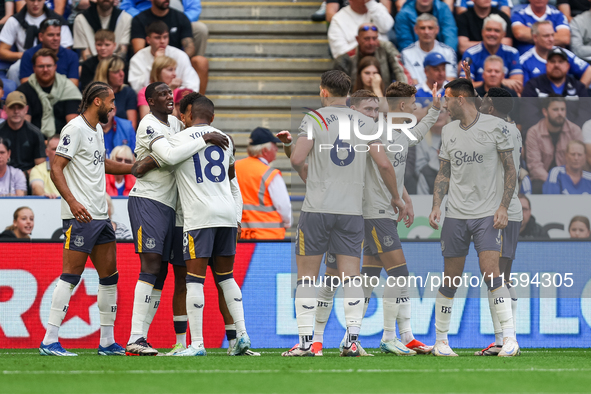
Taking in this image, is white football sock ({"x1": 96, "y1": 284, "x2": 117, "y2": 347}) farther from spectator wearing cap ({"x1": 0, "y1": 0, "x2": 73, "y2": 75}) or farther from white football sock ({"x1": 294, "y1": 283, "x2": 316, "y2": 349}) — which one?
spectator wearing cap ({"x1": 0, "y1": 0, "x2": 73, "y2": 75})

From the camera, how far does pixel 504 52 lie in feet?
37.3

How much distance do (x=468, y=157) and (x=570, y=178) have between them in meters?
1.87

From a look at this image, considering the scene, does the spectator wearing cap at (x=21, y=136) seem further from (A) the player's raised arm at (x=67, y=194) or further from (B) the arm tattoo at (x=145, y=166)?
(B) the arm tattoo at (x=145, y=166)

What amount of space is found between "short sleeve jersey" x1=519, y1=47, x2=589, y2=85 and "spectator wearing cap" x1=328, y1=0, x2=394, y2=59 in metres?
1.96

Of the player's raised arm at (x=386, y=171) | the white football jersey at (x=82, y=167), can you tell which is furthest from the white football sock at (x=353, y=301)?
the white football jersey at (x=82, y=167)

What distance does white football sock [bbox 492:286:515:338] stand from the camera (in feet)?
21.3

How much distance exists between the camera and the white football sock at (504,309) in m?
6.48

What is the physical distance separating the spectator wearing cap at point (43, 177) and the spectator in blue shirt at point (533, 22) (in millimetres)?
6709

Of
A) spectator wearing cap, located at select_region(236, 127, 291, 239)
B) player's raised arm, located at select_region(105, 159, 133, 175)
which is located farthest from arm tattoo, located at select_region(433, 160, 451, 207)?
player's raised arm, located at select_region(105, 159, 133, 175)

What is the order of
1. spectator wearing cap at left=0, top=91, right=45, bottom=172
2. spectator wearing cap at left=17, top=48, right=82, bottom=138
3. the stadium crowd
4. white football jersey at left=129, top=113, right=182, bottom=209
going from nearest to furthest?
white football jersey at left=129, top=113, right=182, bottom=209 → spectator wearing cap at left=0, top=91, right=45, bottom=172 → the stadium crowd → spectator wearing cap at left=17, top=48, right=82, bottom=138

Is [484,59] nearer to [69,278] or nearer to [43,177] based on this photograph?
[43,177]

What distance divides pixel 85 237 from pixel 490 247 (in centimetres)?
317

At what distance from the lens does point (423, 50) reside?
11125 mm

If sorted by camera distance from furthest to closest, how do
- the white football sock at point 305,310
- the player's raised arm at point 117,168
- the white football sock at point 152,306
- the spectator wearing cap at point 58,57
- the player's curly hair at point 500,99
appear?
1. the spectator wearing cap at point 58,57
2. the player's raised arm at point 117,168
3. the player's curly hair at point 500,99
4. the white football sock at point 152,306
5. the white football sock at point 305,310
